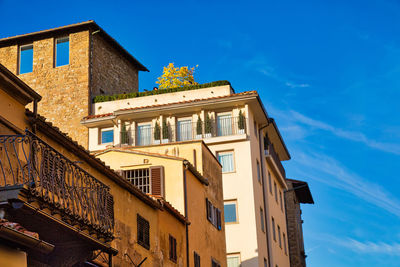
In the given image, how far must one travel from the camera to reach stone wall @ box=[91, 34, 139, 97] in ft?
163

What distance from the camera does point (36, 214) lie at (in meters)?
13.2

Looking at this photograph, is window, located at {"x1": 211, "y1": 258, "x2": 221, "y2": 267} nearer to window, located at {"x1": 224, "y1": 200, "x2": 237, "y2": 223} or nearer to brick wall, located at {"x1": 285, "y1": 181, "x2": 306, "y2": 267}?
window, located at {"x1": 224, "y1": 200, "x2": 237, "y2": 223}

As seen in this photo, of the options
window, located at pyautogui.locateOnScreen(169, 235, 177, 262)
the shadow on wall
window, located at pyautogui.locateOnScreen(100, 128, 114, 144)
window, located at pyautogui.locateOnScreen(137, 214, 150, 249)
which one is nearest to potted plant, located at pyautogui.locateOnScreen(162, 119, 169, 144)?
window, located at pyautogui.locateOnScreen(100, 128, 114, 144)

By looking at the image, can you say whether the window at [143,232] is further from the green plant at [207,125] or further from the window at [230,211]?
the green plant at [207,125]

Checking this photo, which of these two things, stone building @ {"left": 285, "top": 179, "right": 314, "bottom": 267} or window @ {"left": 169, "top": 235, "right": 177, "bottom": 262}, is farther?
stone building @ {"left": 285, "top": 179, "right": 314, "bottom": 267}

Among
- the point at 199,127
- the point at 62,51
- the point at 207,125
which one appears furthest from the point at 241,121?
the point at 62,51

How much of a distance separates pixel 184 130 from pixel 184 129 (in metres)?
0.09

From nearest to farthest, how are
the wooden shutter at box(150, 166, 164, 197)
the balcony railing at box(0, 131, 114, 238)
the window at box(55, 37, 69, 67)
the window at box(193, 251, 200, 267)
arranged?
1. the balcony railing at box(0, 131, 114, 238)
2. the window at box(193, 251, 200, 267)
3. the wooden shutter at box(150, 166, 164, 197)
4. the window at box(55, 37, 69, 67)

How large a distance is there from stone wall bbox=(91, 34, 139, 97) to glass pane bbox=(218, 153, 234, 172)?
38.4 feet

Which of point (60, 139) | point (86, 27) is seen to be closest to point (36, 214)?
point (60, 139)

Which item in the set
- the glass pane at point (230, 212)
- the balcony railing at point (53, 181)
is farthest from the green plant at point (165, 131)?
the balcony railing at point (53, 181)

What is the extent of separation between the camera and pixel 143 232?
21438mm

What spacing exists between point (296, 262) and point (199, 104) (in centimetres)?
1729

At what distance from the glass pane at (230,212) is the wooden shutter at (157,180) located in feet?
50.0
